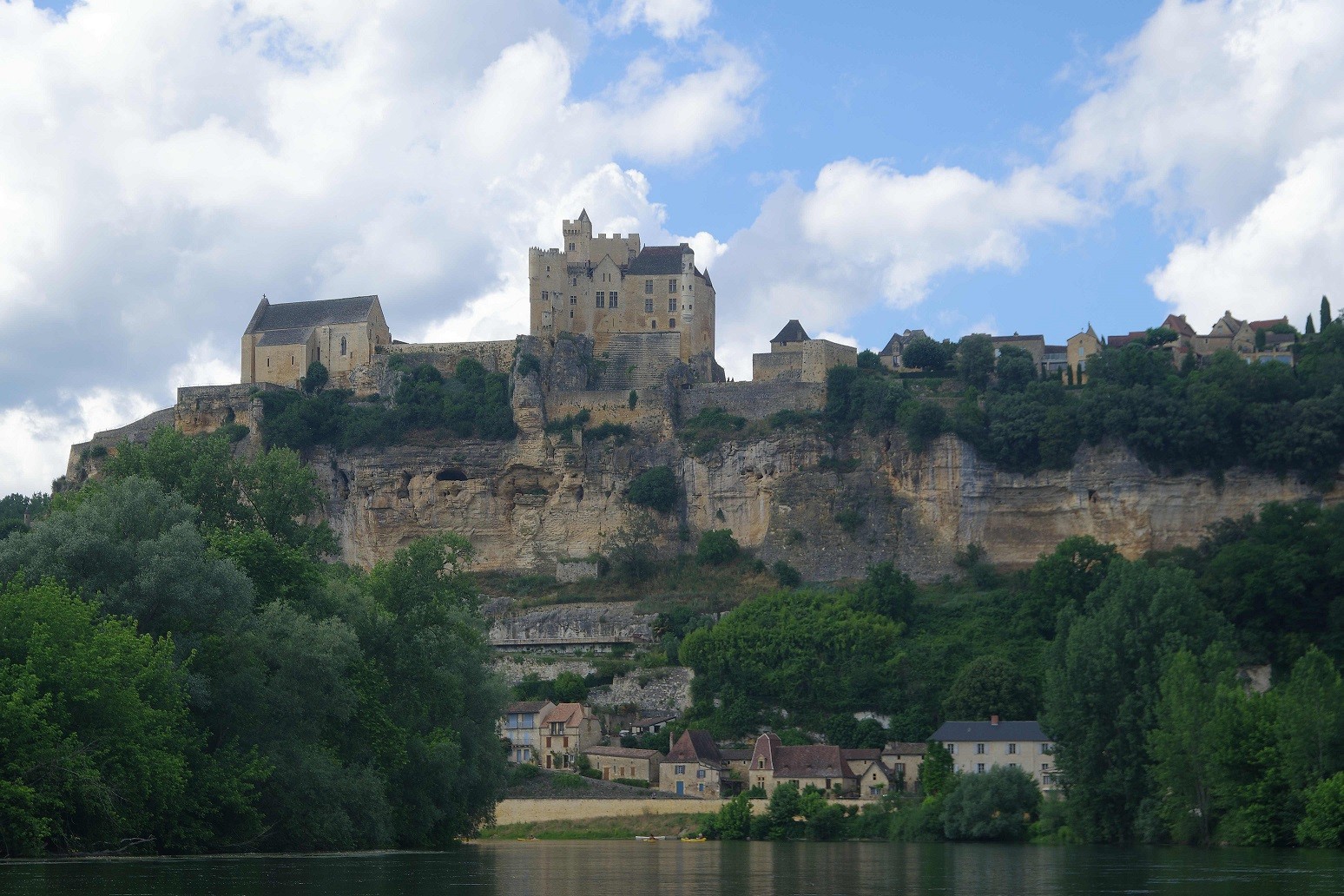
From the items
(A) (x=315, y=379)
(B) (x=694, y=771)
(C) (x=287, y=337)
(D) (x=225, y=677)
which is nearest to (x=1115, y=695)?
(B) (x=694, y=771)

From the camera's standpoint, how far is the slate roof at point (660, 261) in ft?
325

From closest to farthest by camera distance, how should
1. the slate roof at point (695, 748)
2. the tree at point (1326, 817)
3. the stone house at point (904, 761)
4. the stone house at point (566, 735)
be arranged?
1. the tree at point (1326, 817)
2. the stone house at point (904, 761)
3. the slate roof at point (695, 748)
4. the stone house at point (566, 735)

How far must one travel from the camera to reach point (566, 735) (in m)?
77.4

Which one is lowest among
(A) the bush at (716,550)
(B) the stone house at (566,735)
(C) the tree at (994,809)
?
(C) the tree at (994,809)

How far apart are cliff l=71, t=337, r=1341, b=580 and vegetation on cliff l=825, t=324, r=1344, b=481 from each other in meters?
1.03

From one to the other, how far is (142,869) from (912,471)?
63.6 meters

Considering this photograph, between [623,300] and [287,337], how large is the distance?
1806cm

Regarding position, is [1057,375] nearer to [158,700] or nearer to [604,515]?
[604,515]

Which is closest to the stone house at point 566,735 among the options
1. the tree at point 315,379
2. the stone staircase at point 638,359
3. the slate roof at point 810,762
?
the slate roof at point 810,762

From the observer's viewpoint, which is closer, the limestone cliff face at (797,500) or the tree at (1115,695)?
the tree at (1115,695)

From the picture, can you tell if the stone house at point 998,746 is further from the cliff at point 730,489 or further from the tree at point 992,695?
the cliff at point 730,489

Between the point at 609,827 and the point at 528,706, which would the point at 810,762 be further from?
the point at 528,706

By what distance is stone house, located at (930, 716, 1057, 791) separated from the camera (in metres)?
69.5

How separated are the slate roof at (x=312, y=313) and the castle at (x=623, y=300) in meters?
9.41
